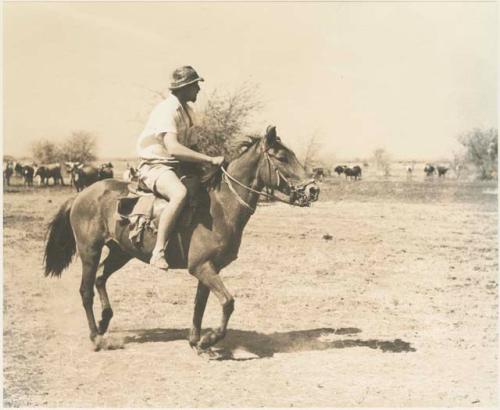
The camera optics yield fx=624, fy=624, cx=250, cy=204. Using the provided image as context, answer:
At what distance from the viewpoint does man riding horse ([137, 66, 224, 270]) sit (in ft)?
21.1

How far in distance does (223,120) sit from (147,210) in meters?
6.17

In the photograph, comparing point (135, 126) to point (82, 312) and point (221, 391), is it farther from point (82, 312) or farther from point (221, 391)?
point (221, 391)

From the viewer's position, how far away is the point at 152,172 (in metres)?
6.69

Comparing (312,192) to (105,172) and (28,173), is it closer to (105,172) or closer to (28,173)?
(105,172)

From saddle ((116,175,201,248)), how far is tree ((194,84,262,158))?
5.01m

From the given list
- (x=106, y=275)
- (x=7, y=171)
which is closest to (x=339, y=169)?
(x=7, y=171)

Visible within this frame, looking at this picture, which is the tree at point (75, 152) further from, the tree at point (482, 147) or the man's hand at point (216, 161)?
the man's hand at point (216, 161)

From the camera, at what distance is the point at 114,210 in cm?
710

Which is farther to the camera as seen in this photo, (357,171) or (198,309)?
(357,171)

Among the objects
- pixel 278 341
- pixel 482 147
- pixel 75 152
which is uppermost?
pixel 482 147

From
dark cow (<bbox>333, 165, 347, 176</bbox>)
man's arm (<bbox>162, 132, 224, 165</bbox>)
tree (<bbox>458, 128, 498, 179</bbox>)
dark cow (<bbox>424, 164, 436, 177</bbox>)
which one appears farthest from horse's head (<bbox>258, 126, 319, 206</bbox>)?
dark cow (<bbox>424, 164, 436, 177</bbox>)

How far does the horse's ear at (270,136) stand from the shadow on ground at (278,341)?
8.07 ft

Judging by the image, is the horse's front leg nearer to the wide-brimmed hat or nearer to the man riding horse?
the man riding horse

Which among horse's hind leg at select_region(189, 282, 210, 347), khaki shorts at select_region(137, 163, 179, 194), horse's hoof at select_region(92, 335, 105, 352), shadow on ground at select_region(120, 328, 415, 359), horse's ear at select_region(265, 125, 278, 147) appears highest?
horse's ear at select_region(265, 125, 278, 147)
